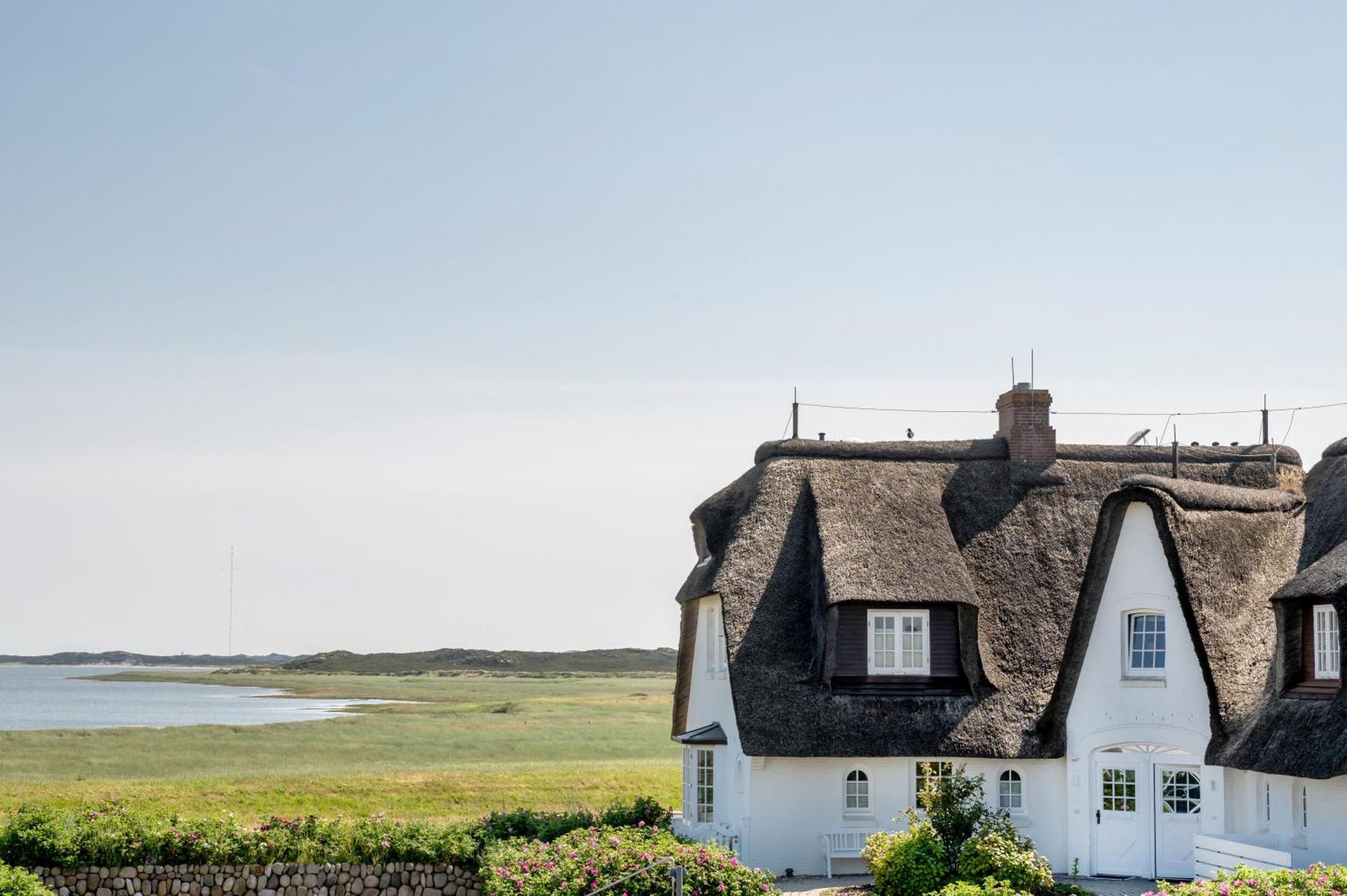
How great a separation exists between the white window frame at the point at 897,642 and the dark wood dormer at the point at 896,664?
0.04ft

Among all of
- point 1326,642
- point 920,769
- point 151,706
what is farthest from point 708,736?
point 151,706

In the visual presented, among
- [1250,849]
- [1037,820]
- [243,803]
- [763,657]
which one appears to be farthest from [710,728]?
[243,803]

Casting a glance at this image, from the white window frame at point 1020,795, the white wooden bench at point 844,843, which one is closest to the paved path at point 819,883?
the white wooden bench at point 844,843

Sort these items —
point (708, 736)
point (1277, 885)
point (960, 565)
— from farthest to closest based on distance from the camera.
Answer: point (708, 736) → point (960, 565) → point (1277, 885)

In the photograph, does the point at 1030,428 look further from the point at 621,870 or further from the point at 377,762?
the point at 377,762

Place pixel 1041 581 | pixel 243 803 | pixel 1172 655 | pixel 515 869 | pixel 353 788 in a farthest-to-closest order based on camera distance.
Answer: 1. pixel 353 788
2. pixel 243 803
3. pixel 1041 581
4. pixel 1172 655
5. pixel 515 869

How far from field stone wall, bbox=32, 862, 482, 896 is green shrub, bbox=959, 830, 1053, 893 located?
8063 mm

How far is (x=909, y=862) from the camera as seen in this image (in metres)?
23.0

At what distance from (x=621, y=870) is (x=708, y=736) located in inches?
359

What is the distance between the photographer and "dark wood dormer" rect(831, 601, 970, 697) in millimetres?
27500

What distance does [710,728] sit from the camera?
29.6m

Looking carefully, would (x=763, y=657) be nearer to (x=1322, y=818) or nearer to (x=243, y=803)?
(x=1322, y=818)

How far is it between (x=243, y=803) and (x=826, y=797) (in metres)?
19.3

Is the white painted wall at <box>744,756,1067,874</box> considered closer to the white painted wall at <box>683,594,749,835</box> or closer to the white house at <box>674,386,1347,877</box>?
the white house at <box>674,386,1347,877</box>
